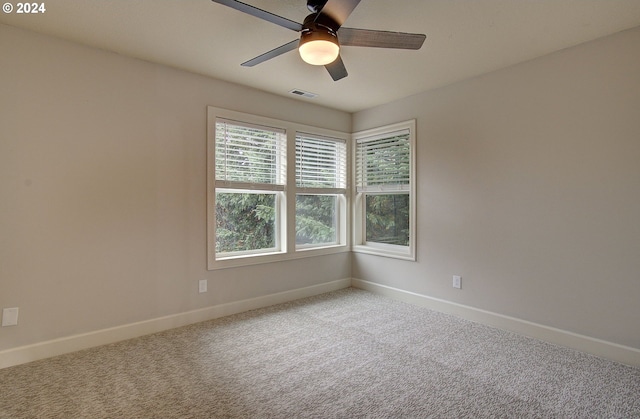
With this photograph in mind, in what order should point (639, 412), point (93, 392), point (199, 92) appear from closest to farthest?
point (639, 412) → point (93, 392) → point (199, 92)

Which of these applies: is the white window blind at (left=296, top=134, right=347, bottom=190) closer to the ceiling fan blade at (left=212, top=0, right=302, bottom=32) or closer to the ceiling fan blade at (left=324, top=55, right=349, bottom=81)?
the ceiling fan blade at (left=324, top=55, right=349, bottom=81)

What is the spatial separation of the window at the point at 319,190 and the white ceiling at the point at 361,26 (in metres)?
1.17

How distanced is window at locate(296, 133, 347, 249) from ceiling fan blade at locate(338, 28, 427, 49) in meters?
2.22

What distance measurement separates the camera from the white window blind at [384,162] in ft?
13.7

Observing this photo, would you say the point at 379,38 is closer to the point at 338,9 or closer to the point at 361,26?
the point at 338,9

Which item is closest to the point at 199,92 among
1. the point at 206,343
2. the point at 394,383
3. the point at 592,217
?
the point at 206,343

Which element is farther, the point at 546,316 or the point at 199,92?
the point at 199,92

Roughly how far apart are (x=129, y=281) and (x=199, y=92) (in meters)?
1.96

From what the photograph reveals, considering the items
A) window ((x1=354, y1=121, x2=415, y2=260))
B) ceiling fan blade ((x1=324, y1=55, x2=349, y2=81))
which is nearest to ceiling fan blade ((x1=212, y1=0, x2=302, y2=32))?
ceiling fan blade ((x1=324, y1=55, x2=349, y2=81))

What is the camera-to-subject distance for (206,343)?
9.37 feet

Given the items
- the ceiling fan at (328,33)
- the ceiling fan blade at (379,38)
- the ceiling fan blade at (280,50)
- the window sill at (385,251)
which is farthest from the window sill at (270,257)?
the ceiling fan blade at (379,38)

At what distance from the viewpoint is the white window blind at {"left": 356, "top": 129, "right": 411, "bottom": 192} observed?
4.18 meters

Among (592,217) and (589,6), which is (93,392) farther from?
(589,6)

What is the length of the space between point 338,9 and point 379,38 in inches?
14.7
